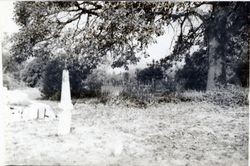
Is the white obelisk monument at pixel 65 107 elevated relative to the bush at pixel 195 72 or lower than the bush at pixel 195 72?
lower

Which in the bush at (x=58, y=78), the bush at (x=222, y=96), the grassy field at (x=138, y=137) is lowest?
the grassy field at (x=138, y=137)

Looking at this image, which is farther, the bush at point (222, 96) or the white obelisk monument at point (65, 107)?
the bush at point (222, 96)

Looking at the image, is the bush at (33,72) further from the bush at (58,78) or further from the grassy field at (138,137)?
the grassy field at (138,137)

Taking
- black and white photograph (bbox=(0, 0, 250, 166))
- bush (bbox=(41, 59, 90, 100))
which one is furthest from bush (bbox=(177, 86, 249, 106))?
bush (bbox=(41, 59, 90, 100))

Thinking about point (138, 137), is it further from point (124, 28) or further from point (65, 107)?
point (124, 28)

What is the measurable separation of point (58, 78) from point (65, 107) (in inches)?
8.7

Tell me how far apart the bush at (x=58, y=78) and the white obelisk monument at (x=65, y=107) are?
0.03 metres

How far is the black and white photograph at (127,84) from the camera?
3.04 metres

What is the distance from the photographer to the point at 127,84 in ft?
10.3

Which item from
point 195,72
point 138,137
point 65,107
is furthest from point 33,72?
point 195,72

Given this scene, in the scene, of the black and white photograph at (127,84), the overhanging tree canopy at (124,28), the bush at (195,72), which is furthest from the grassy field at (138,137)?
the overhanging tree canopy at (124,28)

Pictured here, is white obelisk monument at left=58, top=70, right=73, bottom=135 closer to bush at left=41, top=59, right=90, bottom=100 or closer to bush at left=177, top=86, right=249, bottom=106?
bush at left=41, top=59, right=90, bottom=100

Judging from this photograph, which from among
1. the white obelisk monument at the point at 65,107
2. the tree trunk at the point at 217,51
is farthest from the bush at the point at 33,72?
the tree trunk at the point at 217,51

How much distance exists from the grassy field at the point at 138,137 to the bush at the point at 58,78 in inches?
3.3
